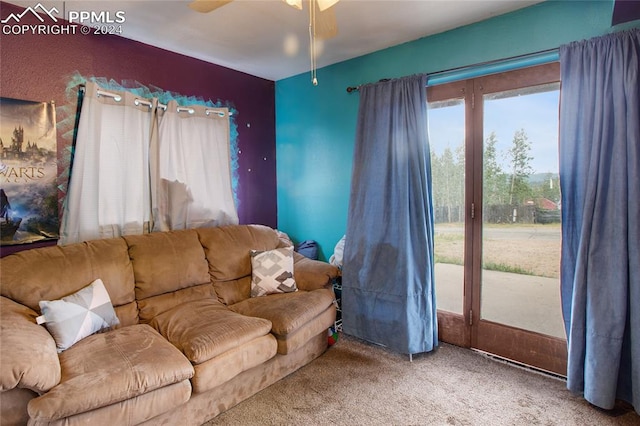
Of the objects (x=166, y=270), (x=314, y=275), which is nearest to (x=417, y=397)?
(x=314, y=275)

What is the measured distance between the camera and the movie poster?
7.50ft

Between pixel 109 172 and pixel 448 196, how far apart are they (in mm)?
2603

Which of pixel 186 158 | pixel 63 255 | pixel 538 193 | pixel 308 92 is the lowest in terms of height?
pixel 63 255

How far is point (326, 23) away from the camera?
203cm

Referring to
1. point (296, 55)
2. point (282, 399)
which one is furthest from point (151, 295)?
point (296, 55)

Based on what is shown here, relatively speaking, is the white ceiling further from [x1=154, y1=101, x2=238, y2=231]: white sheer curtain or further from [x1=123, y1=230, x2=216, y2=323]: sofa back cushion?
[x1=123, y1=230, x2=216, y2=323]: sofa back cushion

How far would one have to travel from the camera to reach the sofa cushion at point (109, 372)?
1.47m

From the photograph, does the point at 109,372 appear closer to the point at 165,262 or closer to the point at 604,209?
the point at 165,262

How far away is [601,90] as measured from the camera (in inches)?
81.6

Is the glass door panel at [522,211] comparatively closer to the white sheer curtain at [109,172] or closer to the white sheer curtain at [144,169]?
the white sheer curtain at [144,169]

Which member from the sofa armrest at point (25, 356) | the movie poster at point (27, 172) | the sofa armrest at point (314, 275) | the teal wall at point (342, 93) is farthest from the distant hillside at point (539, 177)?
the movie poster at point (27, 172)

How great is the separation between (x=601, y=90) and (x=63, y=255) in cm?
334

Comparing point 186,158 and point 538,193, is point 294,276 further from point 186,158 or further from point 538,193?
point 538,193

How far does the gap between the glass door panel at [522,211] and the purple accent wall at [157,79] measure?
7.32 feet
